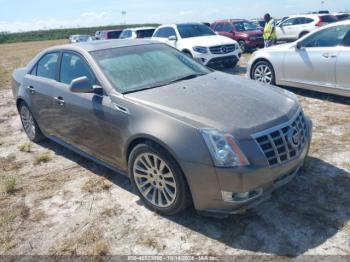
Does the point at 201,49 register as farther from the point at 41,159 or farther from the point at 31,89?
the point at 41,159

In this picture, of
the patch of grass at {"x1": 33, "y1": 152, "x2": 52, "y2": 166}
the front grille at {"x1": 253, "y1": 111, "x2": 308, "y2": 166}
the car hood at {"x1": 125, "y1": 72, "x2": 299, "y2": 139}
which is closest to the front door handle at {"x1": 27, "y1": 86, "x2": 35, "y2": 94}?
the patch of grass at {"x1": 33, "y1": 152, "x2": 52, "y2": 166}

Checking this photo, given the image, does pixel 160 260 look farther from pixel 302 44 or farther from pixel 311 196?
pixel 302 44

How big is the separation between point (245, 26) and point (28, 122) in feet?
44.0

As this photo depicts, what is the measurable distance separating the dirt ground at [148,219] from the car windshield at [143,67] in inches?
49.4

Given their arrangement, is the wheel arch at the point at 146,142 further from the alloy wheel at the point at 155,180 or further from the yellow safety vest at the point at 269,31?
the yellow safety vest at the point at 269,31

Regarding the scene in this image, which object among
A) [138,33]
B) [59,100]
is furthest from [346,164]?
[138,33]

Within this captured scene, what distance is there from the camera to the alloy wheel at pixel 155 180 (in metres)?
3.49

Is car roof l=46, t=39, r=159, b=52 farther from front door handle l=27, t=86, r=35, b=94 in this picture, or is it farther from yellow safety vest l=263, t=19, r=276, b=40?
yellow safety vest l=263, t=19, r=276, b=40

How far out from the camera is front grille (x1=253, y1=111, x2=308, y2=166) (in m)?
3.16

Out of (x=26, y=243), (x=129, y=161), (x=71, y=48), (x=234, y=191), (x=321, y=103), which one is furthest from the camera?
(x=321, y=103)

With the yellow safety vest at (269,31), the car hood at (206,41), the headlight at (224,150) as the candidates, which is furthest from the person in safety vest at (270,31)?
the headlight at (224,150)

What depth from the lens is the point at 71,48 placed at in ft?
15.5

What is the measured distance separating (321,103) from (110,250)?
5.37 m

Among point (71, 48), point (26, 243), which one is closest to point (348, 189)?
point (26, 243)
